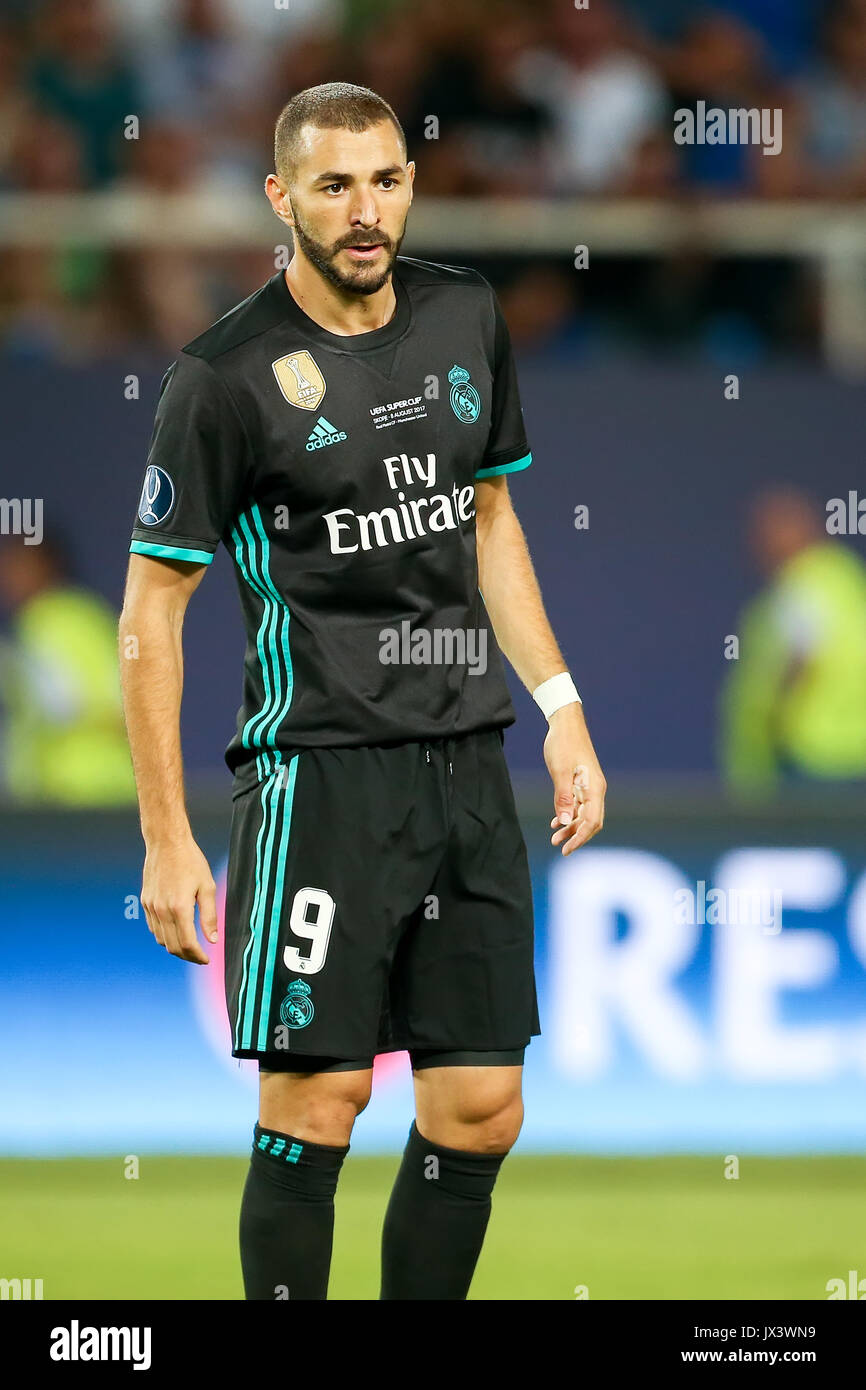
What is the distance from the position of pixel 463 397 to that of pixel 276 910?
34.2 inches

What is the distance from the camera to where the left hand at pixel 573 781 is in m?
3.25

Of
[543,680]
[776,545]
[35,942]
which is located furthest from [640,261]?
[543,680]

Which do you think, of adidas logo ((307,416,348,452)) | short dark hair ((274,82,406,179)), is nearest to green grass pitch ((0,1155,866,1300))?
adidas logo ((307,416,348,452))

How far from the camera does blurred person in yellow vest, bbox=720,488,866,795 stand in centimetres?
664

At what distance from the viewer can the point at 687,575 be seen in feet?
21.8

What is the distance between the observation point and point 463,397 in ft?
10.8

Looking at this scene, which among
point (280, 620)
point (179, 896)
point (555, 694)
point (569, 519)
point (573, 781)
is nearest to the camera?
point (179, 896)

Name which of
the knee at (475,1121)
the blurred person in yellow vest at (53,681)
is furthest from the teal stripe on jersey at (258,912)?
the blurred person in yellow vest at (53,681)

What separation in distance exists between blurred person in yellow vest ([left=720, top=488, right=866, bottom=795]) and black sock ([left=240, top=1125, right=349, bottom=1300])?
3722mm

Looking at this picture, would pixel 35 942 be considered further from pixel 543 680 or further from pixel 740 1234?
pixel 543 680

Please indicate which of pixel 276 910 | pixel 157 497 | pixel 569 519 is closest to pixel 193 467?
pixel 157 497

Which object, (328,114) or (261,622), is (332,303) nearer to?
(328,114)

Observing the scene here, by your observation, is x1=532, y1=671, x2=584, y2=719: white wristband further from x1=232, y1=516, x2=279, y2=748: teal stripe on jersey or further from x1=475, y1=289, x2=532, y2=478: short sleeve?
x1=232, y1=516, x2=279, y2=748: teal stripe on jersey

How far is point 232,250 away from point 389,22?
1.16 metres
